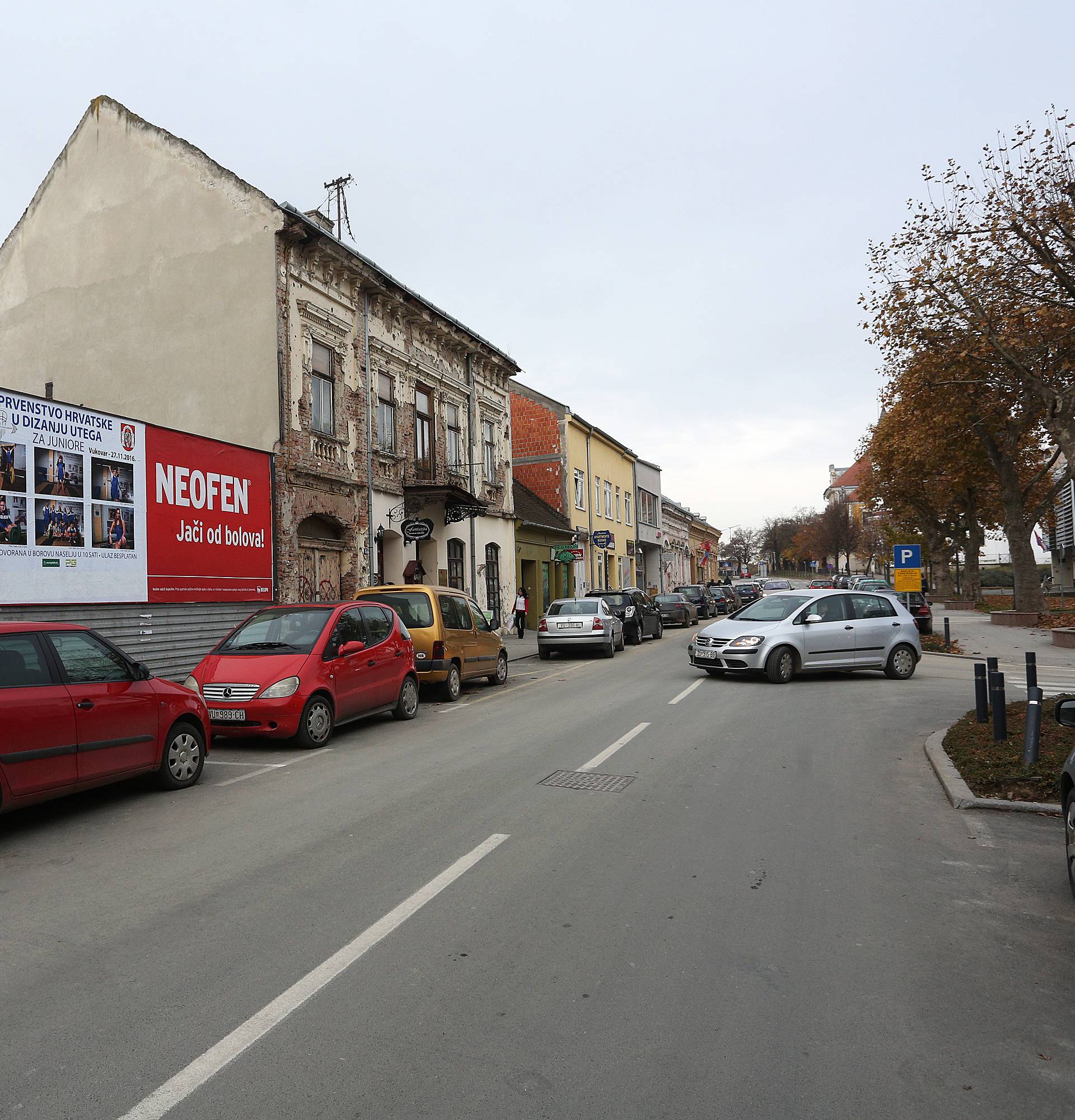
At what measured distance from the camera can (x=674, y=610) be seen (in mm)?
36219

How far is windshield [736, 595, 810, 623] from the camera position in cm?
1573

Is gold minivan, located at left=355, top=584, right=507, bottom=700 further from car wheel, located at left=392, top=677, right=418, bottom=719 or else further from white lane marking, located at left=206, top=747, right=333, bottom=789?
white lane marking, located at left=206, top=747, right=333, bottom=789

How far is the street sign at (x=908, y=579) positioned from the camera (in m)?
22.5

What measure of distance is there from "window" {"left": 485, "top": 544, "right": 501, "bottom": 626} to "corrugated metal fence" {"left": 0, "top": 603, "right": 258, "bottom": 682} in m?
13.0

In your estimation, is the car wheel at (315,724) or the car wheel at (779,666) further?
the car wheel at (779,666)

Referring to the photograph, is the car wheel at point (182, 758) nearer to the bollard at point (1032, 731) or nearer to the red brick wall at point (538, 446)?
the bollard at point (1032, 731)

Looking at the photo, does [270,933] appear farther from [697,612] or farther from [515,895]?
[697,612]

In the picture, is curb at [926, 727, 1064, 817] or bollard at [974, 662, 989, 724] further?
bollard at [974, 662, 989, 724]

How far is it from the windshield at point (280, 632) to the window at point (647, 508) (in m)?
43.3

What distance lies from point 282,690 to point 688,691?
720 cm

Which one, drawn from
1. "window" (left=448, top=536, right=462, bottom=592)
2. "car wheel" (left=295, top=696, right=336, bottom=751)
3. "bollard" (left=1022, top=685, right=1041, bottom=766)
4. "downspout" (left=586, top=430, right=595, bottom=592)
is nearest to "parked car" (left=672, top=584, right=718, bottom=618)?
"downspout" (left=586, top=430, right=595, bottom=592)

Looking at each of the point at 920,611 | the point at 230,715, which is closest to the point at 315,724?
the point at 230,715

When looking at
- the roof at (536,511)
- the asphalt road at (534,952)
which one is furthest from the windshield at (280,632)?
the roof at (536,511)

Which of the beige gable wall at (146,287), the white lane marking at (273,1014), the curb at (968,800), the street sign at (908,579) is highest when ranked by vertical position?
the beige gable wall at (146,287)
